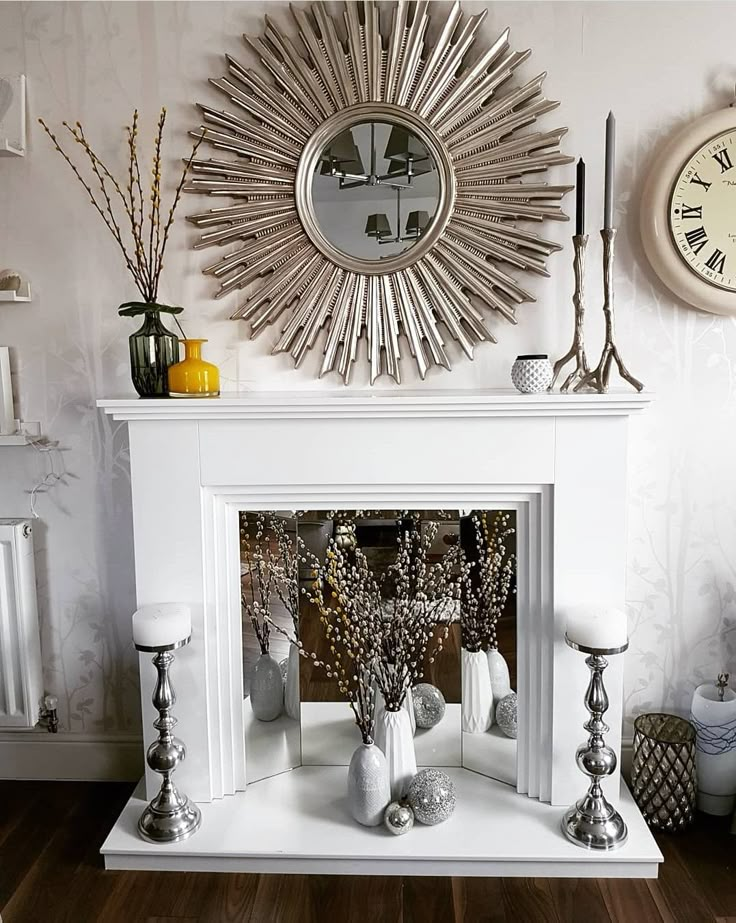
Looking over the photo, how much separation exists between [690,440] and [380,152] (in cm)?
116

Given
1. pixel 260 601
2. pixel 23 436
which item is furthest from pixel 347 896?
pixel 23 436

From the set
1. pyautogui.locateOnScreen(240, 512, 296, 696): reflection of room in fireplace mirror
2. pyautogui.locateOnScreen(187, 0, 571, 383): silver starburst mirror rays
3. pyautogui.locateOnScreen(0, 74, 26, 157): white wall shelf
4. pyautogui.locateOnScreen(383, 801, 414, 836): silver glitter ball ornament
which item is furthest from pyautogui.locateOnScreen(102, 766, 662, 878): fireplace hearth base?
pyautogui.locateOnScreen(0, 74, 26, 157): white wall shelf

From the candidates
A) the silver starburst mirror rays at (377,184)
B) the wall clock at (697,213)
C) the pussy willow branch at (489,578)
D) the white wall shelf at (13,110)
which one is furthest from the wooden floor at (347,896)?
the white wall shelf at (13,110)

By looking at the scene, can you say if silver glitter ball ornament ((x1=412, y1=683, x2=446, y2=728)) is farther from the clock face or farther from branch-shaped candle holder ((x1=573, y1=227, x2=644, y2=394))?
the clock face

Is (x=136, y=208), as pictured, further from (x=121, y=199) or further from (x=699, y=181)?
(x=699, y=181)

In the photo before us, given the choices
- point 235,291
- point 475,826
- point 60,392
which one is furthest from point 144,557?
point 475,826

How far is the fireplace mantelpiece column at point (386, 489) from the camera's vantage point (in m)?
1.99

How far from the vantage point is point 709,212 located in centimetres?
210

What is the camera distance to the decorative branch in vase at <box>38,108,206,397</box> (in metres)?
2.04

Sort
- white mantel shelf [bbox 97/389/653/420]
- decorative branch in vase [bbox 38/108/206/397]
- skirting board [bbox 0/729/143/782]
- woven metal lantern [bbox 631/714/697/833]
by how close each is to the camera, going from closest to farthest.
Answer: white mantel shelf [bbox 97/389/653/420]
decorative branch in vase [bbox 38/108/206/397]
woven metal lantern [bbox 631/714/697/833]
skirting board [bbox 0/729/143/782]

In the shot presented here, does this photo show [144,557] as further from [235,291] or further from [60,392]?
[235,291]

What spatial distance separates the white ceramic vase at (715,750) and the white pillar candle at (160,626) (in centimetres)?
142

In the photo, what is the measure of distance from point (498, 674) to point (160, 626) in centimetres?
91

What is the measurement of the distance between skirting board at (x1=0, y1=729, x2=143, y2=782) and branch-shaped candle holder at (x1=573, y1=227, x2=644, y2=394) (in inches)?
66.2
